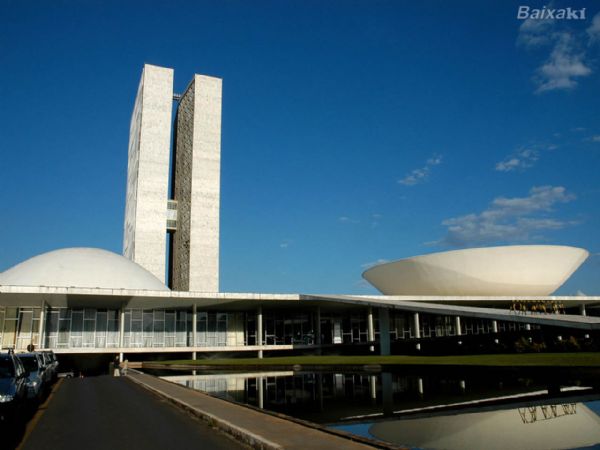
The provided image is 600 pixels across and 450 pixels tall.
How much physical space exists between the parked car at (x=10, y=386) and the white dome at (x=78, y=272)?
128 ft

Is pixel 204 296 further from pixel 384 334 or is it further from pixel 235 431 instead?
pixel 235 431

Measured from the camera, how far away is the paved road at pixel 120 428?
28.4ft

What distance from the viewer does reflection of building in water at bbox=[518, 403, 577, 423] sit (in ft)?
32.3

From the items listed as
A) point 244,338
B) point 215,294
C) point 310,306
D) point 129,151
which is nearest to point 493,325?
→ point 310,306

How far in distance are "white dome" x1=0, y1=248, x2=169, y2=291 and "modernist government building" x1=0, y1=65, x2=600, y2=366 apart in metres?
0.15

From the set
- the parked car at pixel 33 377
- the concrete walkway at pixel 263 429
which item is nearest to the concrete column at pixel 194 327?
the parked car at pixel 33 377

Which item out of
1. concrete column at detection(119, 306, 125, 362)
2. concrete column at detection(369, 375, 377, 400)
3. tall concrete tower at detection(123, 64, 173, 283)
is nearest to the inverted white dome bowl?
concrete column at detection(119, 306, 125, 362)

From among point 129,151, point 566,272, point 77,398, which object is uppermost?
point 129,151

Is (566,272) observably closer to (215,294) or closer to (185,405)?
(215,294)

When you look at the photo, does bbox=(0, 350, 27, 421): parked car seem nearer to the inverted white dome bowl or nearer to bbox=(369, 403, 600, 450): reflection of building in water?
bbox=(369, 403, 600, 450): reflection of building in water

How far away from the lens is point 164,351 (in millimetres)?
48312

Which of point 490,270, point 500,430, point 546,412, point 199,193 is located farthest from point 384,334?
point 199,193

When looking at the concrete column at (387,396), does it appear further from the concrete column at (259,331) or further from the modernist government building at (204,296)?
the concrete column at (259,331)

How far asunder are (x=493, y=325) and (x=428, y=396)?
61669 millimetres
